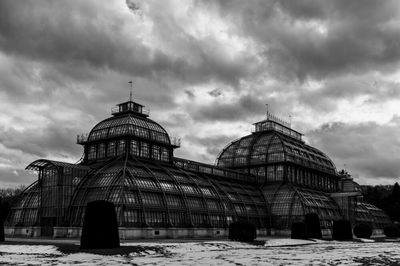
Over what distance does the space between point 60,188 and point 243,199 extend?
38851 mm

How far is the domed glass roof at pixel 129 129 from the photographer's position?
9162 cm

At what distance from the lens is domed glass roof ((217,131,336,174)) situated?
118062mm

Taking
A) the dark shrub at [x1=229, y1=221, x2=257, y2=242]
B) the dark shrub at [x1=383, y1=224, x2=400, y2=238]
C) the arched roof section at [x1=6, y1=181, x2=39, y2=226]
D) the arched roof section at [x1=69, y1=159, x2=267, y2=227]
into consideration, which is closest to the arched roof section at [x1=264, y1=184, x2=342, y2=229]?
the arched roof section at [x1=69, y1=159, x2=267, y2=227]

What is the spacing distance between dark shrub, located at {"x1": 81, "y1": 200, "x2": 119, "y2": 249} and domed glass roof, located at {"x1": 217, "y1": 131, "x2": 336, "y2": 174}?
68862 mm

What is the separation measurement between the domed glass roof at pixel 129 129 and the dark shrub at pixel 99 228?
37.5 meters

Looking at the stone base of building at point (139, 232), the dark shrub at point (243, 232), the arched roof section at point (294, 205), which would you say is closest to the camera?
the dark shrub at point (243, 232)

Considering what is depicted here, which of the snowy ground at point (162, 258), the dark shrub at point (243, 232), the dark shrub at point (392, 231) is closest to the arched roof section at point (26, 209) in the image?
the snowy ground at point (162, 258)

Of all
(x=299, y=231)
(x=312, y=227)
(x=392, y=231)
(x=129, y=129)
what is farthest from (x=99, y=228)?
(x=392, y=231)

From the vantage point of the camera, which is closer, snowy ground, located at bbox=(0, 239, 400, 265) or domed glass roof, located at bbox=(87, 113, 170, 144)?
snowy ground, located at bbox=(0, 239, 400, 265)

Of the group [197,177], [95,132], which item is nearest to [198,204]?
[197,177]

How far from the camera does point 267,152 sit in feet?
392

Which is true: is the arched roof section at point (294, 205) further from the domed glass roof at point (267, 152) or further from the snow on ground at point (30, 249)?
the snow on ground at point (30, 249)

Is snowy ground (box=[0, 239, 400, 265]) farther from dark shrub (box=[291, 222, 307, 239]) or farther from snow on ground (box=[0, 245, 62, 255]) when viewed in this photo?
dark shrub (box=[291, 222, 307, 239])

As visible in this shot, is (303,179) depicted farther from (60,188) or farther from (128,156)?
(60,188)
